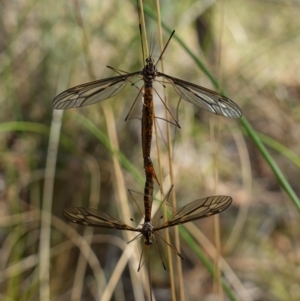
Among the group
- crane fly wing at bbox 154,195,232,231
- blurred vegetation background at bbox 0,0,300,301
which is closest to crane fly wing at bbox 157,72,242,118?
crane fly wing at bbox 154,195,232,231

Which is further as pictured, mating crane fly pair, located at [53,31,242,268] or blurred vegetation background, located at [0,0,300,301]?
blurred vegetation background, located at [0,0,300,301]

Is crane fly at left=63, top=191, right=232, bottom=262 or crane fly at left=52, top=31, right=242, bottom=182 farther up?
crane fly at left=52, top=31, right=242, bottom=182

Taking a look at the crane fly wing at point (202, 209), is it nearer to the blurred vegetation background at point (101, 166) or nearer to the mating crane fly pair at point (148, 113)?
the mating crane fly pair at point (148, 113)

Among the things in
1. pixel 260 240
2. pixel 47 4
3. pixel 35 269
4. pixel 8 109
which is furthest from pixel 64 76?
pixel 260 240

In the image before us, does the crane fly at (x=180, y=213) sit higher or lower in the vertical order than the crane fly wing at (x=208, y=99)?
lower

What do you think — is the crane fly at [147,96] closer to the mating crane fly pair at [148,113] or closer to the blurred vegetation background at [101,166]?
the mating crane fly pair at [148,113]

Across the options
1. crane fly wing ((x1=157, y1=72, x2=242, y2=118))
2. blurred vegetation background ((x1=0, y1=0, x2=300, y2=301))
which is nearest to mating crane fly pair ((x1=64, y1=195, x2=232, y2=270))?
crane fly wing ((x1=157, y1=72, x2=242, y2=118))

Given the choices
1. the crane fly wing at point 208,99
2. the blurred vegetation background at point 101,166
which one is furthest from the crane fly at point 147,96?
the blurred vegetation background at point 101,166

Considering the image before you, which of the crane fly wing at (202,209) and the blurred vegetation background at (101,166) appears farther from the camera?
the blurred vegetation background at (101,166)

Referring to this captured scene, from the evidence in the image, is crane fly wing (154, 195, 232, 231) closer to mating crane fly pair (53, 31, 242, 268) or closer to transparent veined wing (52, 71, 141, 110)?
mating crane fly pair (53, 31, 242, 268)
